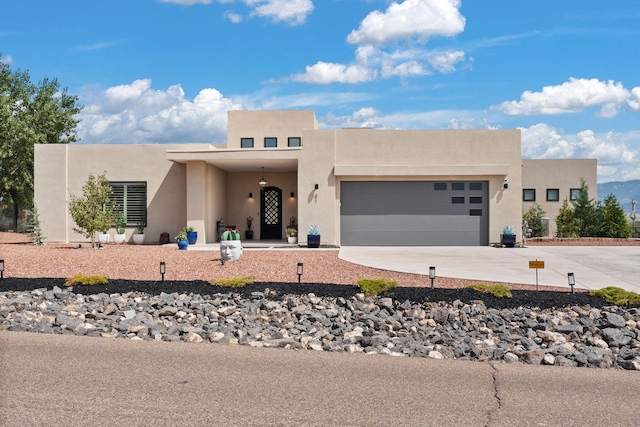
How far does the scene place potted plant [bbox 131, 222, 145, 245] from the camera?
21656 mm

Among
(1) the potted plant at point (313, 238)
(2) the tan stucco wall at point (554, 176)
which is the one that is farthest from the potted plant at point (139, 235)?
(2) the tan stucco wall at point (554, 176)

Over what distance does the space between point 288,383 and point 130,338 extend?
278 cm

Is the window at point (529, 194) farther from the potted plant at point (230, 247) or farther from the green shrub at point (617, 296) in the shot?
the green shrub at point (617, 296)

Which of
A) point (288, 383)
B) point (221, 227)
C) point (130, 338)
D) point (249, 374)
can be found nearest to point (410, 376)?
point (288, 383)

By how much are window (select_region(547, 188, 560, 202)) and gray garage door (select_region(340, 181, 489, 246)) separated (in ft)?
40.6

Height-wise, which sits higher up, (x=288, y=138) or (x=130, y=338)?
(x=288, y=138)

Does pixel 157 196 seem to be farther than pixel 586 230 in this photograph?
No

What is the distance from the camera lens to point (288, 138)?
25.5 m

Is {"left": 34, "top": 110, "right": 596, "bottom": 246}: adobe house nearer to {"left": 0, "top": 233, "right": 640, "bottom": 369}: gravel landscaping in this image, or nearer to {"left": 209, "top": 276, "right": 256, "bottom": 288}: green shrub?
{"left": 0, "top": 233, "right": 640, "bottom": 369}: gravel landscaping

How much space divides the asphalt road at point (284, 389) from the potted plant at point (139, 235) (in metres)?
Result: 15.2

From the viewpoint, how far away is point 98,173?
22.0 meters

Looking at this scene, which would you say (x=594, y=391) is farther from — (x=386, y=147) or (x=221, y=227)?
(x=221, y=227)

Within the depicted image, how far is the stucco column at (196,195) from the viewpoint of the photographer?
821 inches

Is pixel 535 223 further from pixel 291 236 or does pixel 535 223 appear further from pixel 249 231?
pixel 249 231
